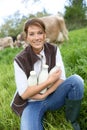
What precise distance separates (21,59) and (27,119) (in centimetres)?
60

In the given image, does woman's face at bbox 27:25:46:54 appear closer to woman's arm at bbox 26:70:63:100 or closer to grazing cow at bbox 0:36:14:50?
woman's arm at bbox 26:70:63:100

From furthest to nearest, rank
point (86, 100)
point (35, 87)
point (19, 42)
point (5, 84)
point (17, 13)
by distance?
1. point (17, 13)
2. point (19, 42)
3. point (5, 84)
4. point (86, 100)
5. point (35, 87)

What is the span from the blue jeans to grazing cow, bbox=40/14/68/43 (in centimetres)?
632

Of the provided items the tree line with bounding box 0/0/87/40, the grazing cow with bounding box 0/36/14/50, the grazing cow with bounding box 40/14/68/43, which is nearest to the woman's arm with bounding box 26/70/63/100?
the grazing cow with bounding box 40/14/68/43

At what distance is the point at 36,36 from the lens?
144 inches

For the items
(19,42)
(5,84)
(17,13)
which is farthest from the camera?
(17,13)

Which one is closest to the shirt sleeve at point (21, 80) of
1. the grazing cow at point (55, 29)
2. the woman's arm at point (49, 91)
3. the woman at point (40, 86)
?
the woman at point (40, 86)

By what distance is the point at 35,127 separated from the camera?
11.8 ft

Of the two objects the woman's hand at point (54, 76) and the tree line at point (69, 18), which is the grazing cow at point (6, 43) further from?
the tree line at point (69, 18)

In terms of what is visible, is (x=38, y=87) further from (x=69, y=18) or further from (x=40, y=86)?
(x=69, y=18)

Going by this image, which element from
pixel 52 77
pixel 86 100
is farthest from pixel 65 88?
pixel 86 100

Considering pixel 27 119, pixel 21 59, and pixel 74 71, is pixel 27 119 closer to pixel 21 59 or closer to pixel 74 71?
pixel 21 59

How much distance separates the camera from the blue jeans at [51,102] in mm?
3604

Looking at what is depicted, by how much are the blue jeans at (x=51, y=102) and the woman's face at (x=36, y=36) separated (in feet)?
1.50
